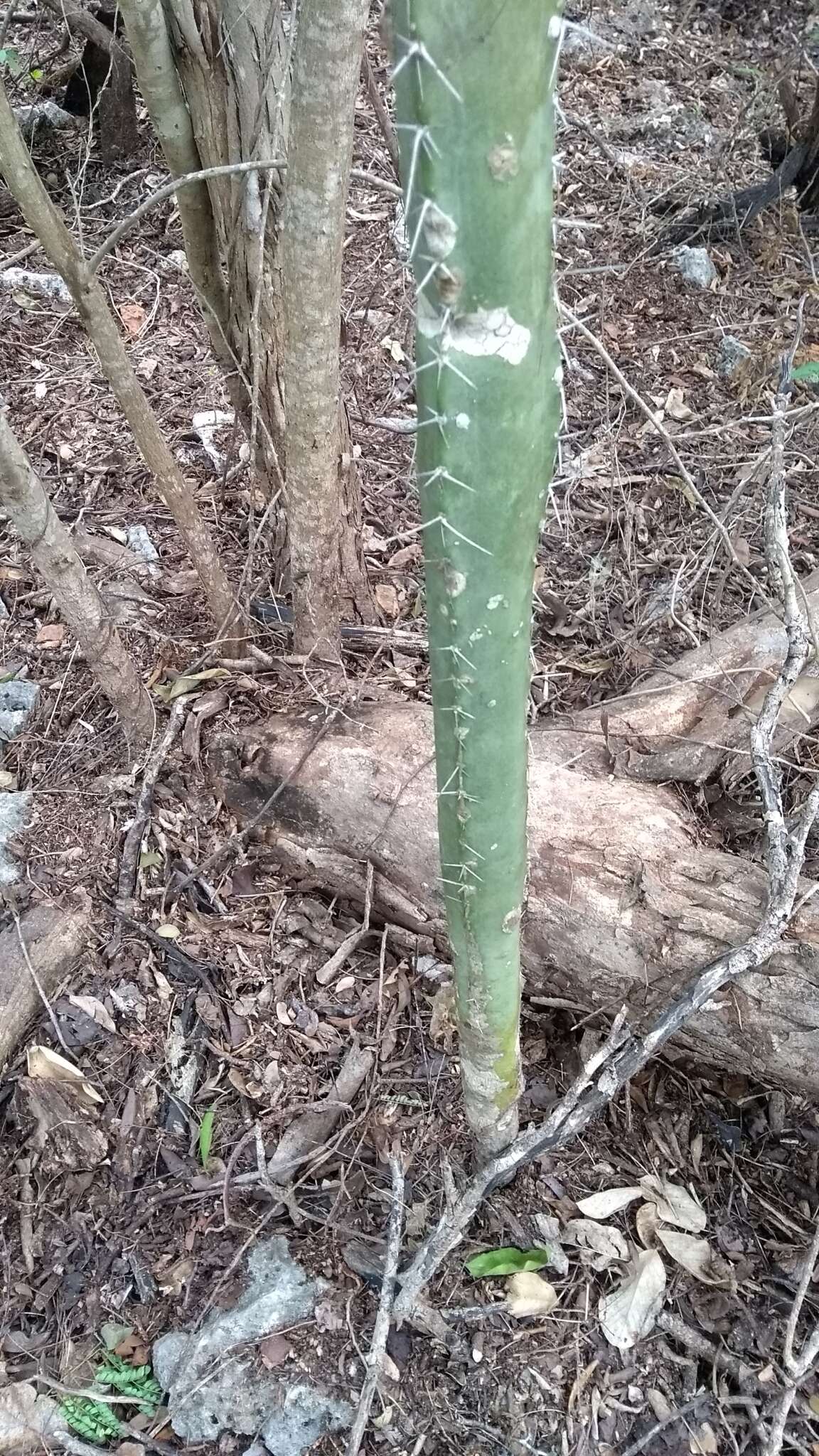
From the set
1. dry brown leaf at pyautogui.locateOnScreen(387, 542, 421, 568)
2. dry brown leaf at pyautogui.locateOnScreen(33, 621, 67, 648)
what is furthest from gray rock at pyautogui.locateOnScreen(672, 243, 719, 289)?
dry brown leaf at pyautogui.locateOnScreen(33, 621, 67, 648)

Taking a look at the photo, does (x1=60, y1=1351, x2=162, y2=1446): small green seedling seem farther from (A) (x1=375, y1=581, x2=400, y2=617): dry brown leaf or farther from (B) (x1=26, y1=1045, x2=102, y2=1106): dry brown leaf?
(A) (x1=375, y1=581, x2=400, y2=617): dry brown leaf

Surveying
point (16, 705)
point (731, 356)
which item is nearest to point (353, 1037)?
point (16, 705)

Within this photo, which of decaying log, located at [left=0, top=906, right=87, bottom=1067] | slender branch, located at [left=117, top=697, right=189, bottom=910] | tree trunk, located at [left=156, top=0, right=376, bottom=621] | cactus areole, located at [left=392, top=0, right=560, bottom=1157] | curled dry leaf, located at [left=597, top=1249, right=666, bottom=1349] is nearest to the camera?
cactus areole, located at [left=392, top=0, right=560, bottom=1157]

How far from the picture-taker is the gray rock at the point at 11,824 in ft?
6.09

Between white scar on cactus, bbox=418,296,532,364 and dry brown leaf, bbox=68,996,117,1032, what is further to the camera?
dry brown leaf, bbox=68,996,117,1032

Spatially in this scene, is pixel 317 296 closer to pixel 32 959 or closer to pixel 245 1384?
pixel 32 959

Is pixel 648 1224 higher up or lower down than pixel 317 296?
lower down

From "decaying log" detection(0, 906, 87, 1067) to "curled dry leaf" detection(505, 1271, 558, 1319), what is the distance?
101 cm

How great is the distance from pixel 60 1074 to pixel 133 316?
2.63 m

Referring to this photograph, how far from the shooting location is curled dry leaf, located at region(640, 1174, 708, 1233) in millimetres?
1532

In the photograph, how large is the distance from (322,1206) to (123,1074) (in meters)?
0.44

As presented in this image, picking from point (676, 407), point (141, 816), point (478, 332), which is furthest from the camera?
point (676, 407)

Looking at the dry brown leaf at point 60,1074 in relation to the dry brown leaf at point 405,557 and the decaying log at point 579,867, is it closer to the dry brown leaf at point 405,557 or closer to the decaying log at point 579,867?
the decaying log at point 579,867

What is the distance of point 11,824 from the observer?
1912 mm
